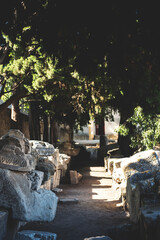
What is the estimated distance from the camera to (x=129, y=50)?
9.08ft

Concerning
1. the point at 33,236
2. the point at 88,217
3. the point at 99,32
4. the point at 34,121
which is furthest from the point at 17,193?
the point at 34,121

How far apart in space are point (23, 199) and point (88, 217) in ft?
8.03

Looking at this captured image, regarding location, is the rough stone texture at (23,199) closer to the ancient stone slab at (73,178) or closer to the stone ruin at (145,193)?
the stone ruin at (145,193)

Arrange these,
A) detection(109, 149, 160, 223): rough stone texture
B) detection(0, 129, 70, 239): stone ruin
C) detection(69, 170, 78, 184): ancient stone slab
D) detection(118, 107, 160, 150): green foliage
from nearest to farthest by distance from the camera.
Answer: detection(0, 129, 70, 239): stone ruin, detection(109, 149, 160, 223): rough stone texture, detection(118, 107, 160, 150): green foliage, detection(69, 170, 78, 184): ancient stone slab

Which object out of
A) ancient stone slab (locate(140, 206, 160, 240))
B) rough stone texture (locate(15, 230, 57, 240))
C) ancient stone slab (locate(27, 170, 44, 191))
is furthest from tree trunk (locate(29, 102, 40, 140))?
ancient stone slab (locate(140, 206, 160, 240))

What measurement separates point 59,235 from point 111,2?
3.58 metres

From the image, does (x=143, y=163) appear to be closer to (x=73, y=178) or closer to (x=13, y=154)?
(x=13, y=154)

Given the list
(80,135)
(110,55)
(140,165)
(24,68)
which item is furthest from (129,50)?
(80,135)

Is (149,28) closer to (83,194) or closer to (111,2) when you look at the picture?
(111,2)

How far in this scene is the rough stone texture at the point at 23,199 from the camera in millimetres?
3510

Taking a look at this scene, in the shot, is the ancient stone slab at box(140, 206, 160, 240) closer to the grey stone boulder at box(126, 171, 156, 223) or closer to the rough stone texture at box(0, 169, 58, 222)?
the grey stone boulder at box(126, 171, 156, 223)

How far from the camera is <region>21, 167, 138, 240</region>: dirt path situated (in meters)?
4.46

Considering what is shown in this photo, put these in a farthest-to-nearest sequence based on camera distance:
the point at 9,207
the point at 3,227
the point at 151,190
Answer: the point at 151,190 → the point at 9,207 → the point at 3,227

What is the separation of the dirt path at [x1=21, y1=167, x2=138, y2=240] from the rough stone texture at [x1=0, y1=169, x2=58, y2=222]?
27.2 inches
